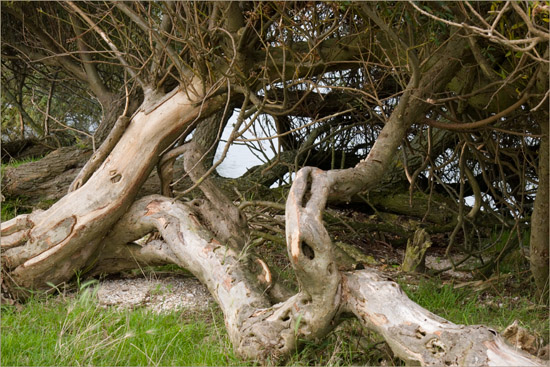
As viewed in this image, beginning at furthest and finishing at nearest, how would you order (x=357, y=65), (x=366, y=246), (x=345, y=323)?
(x=366, y=246) → (x=357, y=65) → (x=345, y=323)

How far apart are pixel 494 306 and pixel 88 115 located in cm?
681

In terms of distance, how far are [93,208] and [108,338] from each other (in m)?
1.35

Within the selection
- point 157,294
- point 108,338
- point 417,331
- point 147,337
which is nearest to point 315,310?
point 417,331

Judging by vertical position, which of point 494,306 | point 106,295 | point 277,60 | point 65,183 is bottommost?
point 494,306

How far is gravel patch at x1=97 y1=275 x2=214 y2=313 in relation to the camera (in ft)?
13.7

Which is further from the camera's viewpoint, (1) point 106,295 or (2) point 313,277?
(1) point 106,295

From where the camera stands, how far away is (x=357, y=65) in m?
5.14

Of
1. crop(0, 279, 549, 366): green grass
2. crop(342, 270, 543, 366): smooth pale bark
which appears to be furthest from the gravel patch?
crop(342, 270, 543, 366): smooth pale bark

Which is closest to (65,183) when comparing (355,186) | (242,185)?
(242,185)

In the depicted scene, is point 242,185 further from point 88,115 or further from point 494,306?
point 88,115

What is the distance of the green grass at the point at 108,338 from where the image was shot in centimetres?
320

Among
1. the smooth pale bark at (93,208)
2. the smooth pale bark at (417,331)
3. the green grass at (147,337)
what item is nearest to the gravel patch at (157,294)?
the green grass at (147,337)

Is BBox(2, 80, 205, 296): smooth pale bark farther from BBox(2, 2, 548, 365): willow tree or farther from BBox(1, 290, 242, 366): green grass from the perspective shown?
BBox(1, 290, 242, 366): green grass

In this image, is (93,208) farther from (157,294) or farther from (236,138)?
(236,138)
